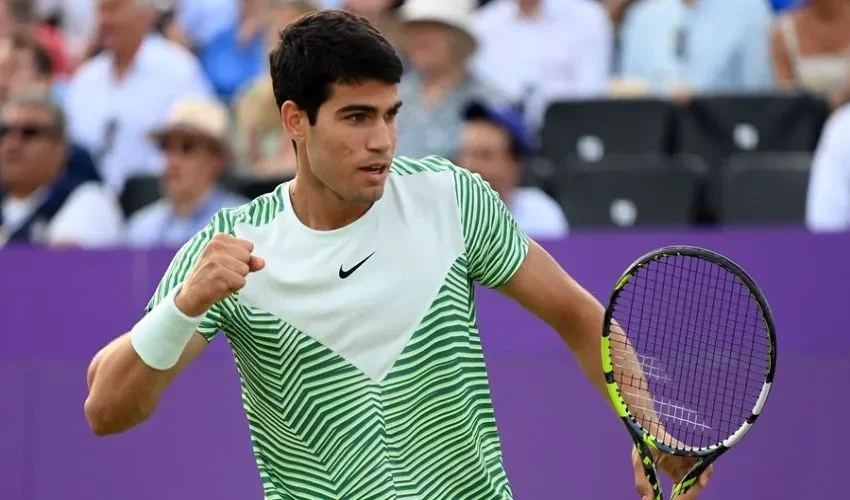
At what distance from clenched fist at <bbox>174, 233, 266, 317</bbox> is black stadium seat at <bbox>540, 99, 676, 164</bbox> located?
462 centimetres

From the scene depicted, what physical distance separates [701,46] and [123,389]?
5332 millimetres

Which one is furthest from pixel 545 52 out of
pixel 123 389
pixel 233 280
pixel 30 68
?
pixel 233 280

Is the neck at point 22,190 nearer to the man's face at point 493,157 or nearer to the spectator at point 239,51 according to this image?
the spectator at point 239,51

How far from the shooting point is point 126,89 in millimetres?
8109

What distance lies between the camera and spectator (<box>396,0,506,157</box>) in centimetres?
724

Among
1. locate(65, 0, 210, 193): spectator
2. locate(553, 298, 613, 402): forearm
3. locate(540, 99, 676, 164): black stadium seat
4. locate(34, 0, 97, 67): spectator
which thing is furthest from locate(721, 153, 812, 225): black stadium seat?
locate(34, 0, 97, 67): spectator

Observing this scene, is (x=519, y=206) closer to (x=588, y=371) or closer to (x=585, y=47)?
(x=585, y=47)

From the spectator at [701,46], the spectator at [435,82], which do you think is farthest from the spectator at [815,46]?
the spectator at [435,82]

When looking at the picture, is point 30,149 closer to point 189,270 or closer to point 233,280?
point 189,270

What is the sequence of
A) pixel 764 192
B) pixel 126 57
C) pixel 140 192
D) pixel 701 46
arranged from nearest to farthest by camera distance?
pixel 764 192
pixel 140 192
pixel 701 46
pixel 126 57

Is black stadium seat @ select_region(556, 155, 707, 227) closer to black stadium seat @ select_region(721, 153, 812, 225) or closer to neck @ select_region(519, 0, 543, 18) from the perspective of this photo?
black stadium seat @ select_region(721, 153, 812, 225)

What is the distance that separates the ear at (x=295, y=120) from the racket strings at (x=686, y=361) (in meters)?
0.79

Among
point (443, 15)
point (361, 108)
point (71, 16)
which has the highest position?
point (71, 16)

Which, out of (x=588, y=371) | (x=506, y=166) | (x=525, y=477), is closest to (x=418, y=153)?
(x=506, y=166)
